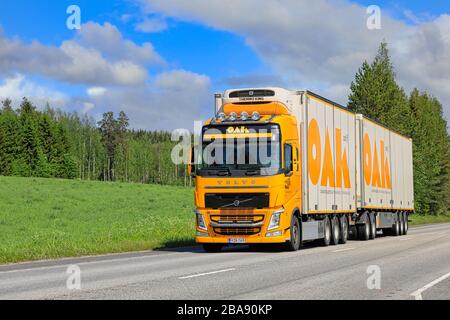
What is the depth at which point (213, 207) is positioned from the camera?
18.9m

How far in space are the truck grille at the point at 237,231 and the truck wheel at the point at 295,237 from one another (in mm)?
1233

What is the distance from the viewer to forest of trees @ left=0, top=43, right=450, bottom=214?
208 feet

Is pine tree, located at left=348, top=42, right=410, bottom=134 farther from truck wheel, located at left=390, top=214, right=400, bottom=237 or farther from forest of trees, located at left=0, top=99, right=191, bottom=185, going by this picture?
forest of trees, located at left=0, top=99, right=191, bottom=185

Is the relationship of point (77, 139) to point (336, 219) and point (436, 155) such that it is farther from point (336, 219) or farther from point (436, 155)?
point (336, 219)

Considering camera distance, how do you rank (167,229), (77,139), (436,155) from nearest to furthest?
(167,229)
(436,155)
(77,139)

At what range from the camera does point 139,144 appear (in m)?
162

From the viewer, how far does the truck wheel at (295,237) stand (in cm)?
1923

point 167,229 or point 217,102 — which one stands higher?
point 217,102

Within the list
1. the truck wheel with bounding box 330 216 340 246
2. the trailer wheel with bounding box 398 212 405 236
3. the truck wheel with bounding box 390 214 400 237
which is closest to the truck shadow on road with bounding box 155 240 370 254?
the truck wheel with bounding box 330 216 340 246

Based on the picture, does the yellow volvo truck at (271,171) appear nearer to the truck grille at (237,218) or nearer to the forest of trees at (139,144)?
the truck grille at (237,218)

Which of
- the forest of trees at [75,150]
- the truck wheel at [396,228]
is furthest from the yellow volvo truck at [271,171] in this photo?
the forest of trees at [75,150]

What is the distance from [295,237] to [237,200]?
88.5 inches

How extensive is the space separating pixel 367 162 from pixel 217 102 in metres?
8.66
